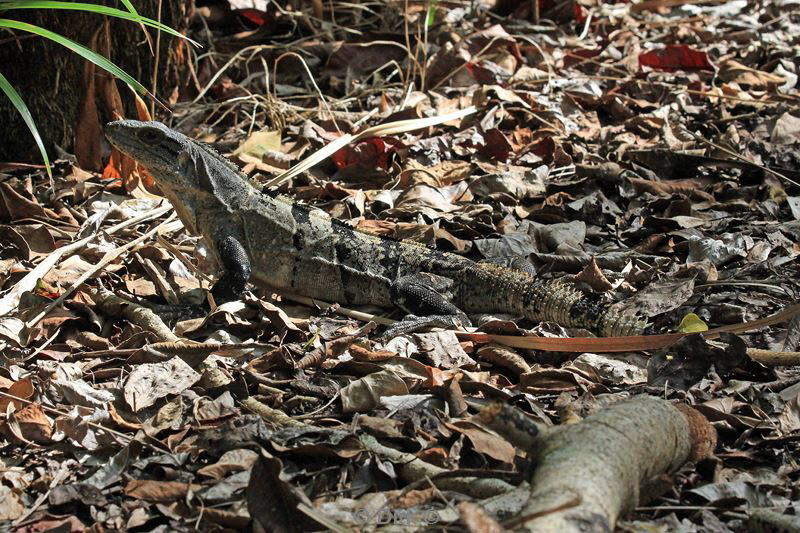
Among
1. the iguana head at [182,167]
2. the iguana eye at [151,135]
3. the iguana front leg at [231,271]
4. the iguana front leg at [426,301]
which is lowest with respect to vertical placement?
the iguana front leg at [426,301]

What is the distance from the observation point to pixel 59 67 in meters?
6.07

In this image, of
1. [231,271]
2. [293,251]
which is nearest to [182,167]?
[231,271]

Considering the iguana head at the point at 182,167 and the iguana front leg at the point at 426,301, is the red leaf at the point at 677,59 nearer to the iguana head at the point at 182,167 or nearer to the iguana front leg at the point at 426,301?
the iguana front leg at the point at 426,301

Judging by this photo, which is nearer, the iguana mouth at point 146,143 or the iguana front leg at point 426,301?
the iguana front leg at point 426,301

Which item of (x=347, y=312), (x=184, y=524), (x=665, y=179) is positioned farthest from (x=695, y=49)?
(x=184, y=524)

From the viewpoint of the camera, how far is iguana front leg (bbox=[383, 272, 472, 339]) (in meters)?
4.76

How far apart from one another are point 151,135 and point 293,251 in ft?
3.51

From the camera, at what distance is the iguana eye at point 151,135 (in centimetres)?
515

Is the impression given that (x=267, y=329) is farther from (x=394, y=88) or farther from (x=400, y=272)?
(x=394, y=88)

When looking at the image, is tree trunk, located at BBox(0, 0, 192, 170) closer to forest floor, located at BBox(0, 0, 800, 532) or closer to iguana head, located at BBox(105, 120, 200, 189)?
forest floor, located at BBox(0, 0, 800, 532)

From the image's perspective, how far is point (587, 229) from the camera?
5.58 metres

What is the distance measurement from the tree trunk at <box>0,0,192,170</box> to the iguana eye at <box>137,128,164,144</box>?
118 cm

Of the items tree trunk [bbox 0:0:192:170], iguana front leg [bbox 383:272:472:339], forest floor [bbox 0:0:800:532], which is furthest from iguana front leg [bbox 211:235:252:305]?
tree trunk [bbox 0:0:192:170]

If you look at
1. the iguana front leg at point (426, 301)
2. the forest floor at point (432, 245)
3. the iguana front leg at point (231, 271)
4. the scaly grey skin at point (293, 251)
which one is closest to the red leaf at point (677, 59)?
the forest floor at point (432, 245)
